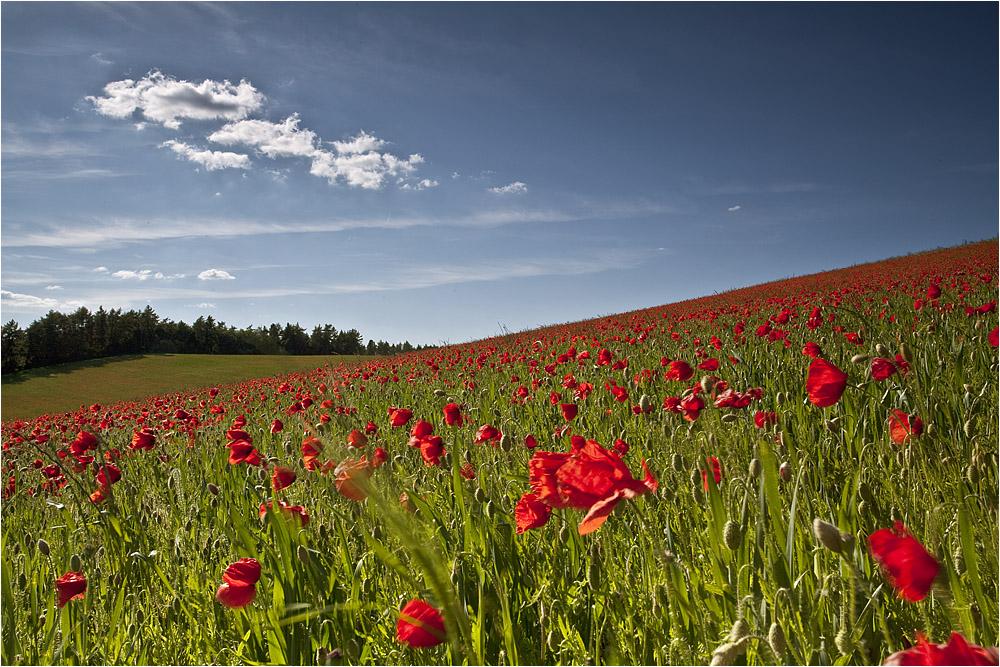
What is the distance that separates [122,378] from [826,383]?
38780mm

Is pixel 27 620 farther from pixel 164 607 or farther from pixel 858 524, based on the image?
pixel 858 524

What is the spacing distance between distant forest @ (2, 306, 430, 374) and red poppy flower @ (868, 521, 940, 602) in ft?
122

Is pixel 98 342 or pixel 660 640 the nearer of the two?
pixel 660 640

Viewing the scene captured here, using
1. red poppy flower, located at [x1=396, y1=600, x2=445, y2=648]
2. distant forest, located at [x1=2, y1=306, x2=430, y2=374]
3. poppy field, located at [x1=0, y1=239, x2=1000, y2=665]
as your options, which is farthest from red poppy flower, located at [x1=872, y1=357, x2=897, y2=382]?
distant forest, located at [x1=2, y1=306, x2=430, y2=374]

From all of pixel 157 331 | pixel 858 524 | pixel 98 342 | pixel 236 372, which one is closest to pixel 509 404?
pixel 858 524

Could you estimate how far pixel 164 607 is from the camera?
1.86 metres

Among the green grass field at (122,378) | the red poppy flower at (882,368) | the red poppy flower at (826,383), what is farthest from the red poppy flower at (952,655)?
the green grass field at (122,378)

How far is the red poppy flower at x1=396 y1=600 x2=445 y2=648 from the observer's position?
46.8 inches

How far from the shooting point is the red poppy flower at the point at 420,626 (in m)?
1.19

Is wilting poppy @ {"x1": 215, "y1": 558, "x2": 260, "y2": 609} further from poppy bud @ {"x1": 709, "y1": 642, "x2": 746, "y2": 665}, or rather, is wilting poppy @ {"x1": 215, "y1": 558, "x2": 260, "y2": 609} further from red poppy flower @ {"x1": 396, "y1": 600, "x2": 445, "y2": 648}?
poppy bud @ {"x1": 709, "y1": 642, "x2": 746, "y2": 665}

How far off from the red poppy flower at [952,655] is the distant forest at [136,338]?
37.5 m

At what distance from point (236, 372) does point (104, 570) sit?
110 ft

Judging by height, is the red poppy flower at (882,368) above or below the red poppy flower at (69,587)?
above

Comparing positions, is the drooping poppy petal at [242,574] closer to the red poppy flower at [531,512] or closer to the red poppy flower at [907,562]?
the red poppy flower at [531,512]
